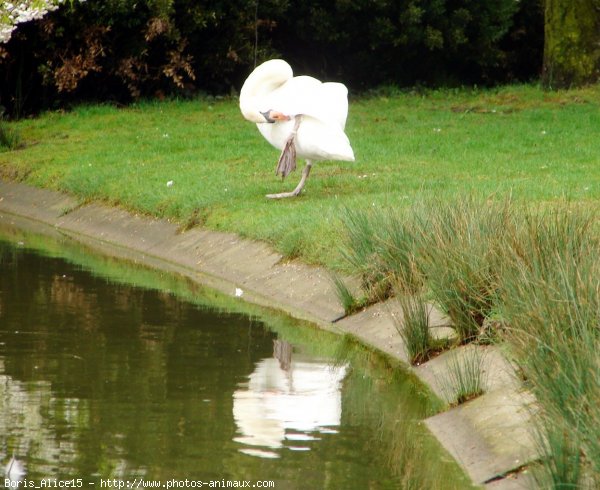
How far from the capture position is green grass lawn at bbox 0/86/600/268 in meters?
12.9

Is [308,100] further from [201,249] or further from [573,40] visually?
[573,40]

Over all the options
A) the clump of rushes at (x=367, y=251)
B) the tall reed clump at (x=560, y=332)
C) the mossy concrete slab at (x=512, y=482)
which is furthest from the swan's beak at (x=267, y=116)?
the mossy concrete slab at (x=512, y=482)

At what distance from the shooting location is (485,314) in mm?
8492

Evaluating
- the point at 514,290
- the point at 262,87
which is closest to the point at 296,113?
the point at 262,87

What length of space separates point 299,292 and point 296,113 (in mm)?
2688

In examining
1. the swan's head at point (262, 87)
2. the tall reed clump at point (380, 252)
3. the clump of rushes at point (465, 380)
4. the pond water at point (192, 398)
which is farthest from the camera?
the swan's head at point (262, 87)

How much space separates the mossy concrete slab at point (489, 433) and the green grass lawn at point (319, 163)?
3.40 meters

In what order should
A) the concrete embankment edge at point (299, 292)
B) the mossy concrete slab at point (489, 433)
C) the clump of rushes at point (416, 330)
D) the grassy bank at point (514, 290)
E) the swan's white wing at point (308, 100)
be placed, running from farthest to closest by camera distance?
the swan's white wing at point (308, 100) < the clump of rushes at point (416, 330) < the concrete embankment edge at point (299, 292) < the mossy concrete slab at point (489, 433) < the grassy bank at point (514, 290)

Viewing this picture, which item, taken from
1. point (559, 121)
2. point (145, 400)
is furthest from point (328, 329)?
point (559, 121)

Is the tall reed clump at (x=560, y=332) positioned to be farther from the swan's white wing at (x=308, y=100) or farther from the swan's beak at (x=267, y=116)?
the swan's beak at (x=267, y=116)

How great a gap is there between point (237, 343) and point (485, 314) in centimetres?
204

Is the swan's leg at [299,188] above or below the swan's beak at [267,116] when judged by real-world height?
below

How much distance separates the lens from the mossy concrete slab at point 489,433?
21.2 feet

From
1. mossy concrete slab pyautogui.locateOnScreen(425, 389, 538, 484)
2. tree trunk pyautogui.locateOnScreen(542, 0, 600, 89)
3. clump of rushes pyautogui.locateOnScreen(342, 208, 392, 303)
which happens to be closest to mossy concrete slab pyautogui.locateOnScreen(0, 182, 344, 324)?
clump of rushes pyautogui.locateOnScreen(342, 208, 392, 303)
